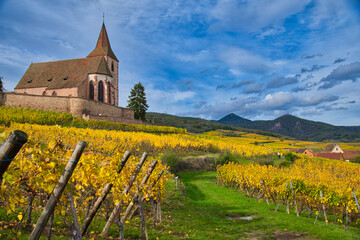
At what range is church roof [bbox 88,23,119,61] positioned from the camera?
46.5m

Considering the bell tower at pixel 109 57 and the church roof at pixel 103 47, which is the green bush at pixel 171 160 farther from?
the church roof at pixel 103 47

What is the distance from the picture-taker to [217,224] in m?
9.95

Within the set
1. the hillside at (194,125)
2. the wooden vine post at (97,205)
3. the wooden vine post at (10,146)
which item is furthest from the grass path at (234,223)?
the hillside at (194,125)

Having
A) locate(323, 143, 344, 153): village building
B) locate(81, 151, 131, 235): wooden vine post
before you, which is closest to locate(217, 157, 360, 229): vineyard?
locate(81, 151, 131, 235): wooden vine post

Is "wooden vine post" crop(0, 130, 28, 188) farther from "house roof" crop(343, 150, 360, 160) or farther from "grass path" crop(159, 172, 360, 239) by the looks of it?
"house roof" crop(343, 150, 360, 160)

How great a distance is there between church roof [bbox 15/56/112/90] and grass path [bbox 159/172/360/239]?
33178 mm

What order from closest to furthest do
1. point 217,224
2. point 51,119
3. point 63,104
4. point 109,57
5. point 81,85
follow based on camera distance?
point 217,224
point 51,119
point 63,104
point 81,85
point 109,57

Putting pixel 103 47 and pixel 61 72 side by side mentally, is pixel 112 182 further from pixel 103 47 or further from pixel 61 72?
pixel 103 47

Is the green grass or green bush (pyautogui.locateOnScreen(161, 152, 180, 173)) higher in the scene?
green bush (pyautogui.locateOnScreen(161, 152, 180, 173))

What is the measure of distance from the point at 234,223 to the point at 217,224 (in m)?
1.05

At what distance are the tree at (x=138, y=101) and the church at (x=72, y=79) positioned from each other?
161 inches

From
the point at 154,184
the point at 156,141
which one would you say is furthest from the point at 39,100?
the point at 154,184

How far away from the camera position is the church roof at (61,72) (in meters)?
40.6

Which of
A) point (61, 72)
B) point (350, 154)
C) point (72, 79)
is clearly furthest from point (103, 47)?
point (350, 154)
